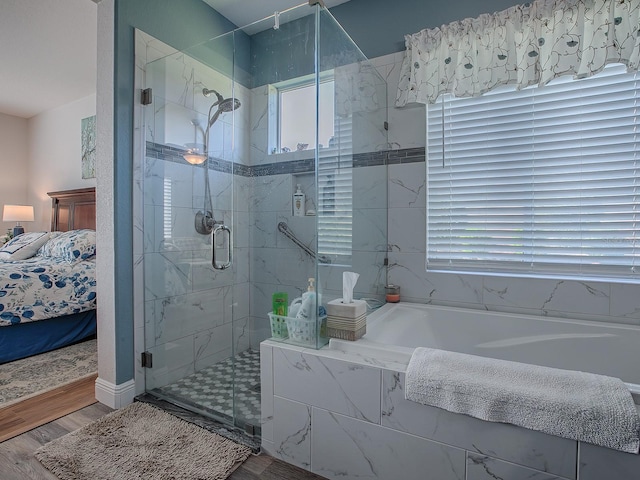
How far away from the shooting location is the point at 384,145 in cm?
235

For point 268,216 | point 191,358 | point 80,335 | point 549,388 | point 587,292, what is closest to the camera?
point 549,388

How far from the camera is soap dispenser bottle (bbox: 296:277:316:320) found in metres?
1.61

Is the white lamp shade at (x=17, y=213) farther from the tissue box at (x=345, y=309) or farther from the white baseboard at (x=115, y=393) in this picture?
the tissue box at (x=345, y=309)

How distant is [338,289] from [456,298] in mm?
898

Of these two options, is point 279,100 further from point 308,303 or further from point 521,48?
point 521,48

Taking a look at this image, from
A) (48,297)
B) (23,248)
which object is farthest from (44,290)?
A: (23,248)

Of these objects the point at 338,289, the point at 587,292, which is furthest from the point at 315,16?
the point at 587,292

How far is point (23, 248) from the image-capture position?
358cm

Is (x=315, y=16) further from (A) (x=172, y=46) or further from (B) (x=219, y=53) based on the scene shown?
(A) (x=172, y=46)

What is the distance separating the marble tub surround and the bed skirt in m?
2.34

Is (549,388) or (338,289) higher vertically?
(338,289)

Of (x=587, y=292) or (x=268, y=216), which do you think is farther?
(x=268, y=216)

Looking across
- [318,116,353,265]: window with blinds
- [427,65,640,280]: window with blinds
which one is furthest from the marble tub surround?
[427,65,640,280]: window with blinds

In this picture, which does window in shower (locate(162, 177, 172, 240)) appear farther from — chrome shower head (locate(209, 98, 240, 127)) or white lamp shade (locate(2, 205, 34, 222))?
white lamp shade (locate(2, 205, 34, 222))
